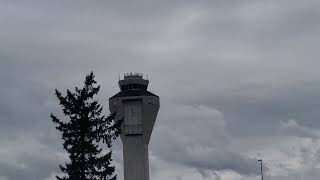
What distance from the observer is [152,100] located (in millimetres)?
178250

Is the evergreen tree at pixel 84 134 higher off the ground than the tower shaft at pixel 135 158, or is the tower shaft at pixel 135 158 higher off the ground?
the tower shaft at pixel 135 158

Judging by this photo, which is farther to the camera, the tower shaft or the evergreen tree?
the tower shaft

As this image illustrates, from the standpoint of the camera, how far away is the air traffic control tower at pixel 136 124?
565ft

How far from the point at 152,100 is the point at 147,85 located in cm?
1049

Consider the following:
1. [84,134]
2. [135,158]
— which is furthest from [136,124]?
[84,134]

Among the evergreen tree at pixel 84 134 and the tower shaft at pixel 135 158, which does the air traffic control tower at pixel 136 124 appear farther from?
the evergreen tree at pixel 84 134

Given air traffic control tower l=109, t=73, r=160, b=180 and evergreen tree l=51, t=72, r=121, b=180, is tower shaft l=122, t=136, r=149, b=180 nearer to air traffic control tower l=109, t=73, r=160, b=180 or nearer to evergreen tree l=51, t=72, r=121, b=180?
air traffic control tower l=109, t=73, r=160, b=180

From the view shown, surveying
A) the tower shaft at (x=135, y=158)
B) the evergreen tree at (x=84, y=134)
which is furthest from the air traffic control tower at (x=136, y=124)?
the evergreen tree at (x=84, y=134)

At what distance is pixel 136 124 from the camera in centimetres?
17400

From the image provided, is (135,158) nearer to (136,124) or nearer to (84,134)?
(136,124)

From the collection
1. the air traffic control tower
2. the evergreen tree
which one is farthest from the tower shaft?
the evergreen tree

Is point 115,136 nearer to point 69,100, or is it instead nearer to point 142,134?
point 69,100

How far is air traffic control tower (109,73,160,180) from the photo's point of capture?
172 m

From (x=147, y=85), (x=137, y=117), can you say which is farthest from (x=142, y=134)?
(x=147, y=85)
